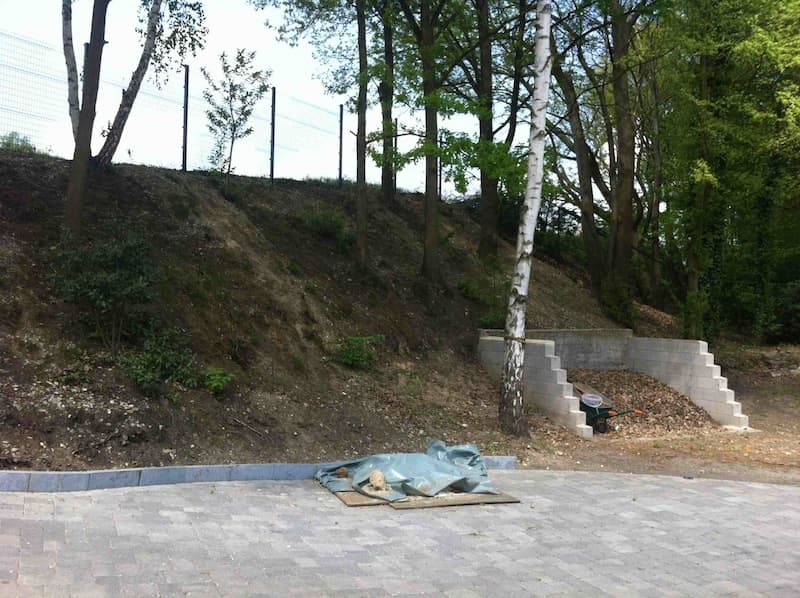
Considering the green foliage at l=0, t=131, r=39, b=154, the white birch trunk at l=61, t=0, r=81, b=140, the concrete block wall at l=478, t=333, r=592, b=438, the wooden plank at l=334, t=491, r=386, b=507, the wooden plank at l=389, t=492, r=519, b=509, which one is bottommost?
the wooden plank at l=389, t=492, r=519, b=509

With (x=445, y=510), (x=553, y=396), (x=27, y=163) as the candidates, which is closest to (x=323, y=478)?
(x=445, y=510)

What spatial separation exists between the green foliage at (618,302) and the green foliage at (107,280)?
1193cm

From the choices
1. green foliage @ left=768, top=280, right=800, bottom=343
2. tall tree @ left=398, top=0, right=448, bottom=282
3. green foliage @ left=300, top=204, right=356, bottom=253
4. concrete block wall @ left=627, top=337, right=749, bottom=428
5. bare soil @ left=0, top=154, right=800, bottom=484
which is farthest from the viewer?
green foliage @ left=768, top=280, right=800, bottom=343

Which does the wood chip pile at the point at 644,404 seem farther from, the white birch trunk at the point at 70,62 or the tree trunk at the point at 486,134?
the white birch trunk at the point at 70,62

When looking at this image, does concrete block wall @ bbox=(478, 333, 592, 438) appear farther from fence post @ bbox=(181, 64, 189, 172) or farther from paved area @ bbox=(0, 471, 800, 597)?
fence post @ bbox=(181, 64, 189, 172)

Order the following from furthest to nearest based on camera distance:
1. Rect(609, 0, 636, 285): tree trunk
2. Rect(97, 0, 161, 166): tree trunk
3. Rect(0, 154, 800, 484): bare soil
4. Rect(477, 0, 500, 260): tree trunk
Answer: Rect(609, 0, 636, 285): tree trunk → Rect(477, 0, 500, 260): tree trunk → Rect(97, 0, 161, 166): tree trunk → Rect(0, 154, 800, 484): bare soil

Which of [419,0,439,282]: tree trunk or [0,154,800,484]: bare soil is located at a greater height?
[419,0,439,282]: tree trunk

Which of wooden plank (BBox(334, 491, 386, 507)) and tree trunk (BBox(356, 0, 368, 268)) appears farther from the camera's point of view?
tree trunk (BBox(356, 0, 368, 268))

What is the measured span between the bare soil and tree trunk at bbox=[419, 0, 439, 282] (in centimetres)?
59

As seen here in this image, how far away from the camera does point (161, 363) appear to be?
27.8 ft

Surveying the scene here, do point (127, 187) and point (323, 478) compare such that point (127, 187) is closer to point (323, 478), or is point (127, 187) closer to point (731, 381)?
point (323, 478)

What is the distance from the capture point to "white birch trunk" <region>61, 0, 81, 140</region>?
457 inches

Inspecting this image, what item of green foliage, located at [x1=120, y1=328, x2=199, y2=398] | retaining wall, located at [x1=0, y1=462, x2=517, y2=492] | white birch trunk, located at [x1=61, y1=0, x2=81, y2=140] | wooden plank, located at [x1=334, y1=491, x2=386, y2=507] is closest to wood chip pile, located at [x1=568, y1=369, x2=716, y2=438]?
wooden plank, located at [x1=334, y1=491, x2=386, y2=507]

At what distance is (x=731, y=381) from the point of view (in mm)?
16203
